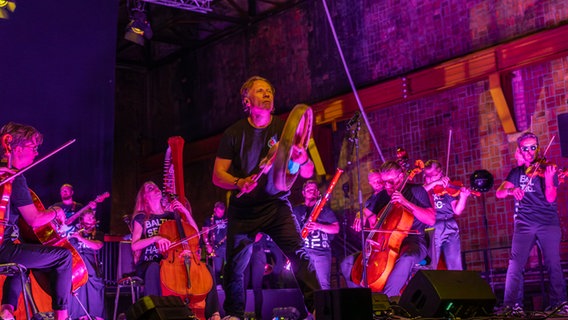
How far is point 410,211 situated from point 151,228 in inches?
114

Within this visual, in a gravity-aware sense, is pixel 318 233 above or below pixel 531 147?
below

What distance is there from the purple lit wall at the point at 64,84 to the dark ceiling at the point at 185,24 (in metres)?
5.12

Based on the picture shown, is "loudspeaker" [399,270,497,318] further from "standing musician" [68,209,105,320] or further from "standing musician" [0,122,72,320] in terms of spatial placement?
"standing musician" [68,209,105,320]

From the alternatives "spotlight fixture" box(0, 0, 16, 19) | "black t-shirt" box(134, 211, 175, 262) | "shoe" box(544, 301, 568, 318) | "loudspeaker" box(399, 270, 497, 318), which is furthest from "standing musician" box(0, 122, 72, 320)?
"spotlight fixture" box(0, 0, 16, 19)

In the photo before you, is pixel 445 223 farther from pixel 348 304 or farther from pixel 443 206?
pixel 348 304

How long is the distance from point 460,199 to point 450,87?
3.26m

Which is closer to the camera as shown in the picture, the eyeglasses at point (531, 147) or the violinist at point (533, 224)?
the violinist at point (533, 224)

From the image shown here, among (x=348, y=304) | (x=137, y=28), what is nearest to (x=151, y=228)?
(x=348, y=304)

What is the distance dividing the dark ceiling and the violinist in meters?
8.36

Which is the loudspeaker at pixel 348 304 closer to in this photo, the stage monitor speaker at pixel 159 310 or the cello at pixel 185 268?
the stage monitor speaker at pixel 159 310

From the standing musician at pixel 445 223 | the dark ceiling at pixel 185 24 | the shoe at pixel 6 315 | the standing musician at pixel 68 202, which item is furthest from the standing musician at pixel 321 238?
the dark ceiling at pixel 185 24

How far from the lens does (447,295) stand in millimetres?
5066

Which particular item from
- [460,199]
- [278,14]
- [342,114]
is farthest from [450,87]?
[278,14]

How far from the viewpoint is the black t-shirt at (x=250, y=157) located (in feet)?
17.9
